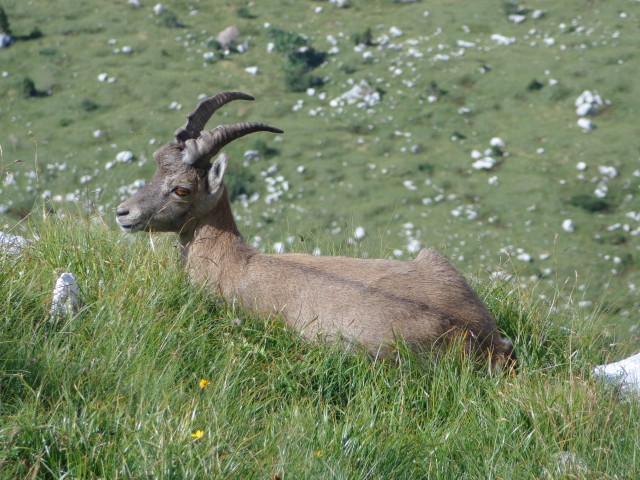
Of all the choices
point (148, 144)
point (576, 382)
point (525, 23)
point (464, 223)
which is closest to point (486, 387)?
point (576, 382)

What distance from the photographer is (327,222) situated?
29094mm

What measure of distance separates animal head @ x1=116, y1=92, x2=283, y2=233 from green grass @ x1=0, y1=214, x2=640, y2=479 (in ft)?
Answer: 3.75

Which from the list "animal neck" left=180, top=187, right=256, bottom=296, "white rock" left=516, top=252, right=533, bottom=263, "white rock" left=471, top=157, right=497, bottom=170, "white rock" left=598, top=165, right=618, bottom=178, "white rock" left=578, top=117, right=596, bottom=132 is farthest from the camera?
"white rock" left=578, top=117, right=596, bottom=132

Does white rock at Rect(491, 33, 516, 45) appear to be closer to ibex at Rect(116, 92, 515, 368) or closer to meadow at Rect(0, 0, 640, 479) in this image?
meadow at Rect(0, 0, 640, 479)

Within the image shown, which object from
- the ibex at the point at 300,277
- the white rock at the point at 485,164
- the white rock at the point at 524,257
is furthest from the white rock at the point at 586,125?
the ibex at the point at 300,277

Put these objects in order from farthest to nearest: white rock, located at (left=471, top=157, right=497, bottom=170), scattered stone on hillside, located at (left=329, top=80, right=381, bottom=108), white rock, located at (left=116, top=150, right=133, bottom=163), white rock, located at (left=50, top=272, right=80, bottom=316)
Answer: scattered stone on hillside, located at (left=329, top=80, right=381, bottom=108) < white rock, located at (left=471, top=157, right=497, bottom=170) < white rock, located at (left=116, top=150, right=133, bottom=163) < white rock, located at (left=50, top=272, right=80, bottom=316)

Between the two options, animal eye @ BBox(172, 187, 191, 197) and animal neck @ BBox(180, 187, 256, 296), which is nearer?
animal neck @ BBox(180, 187, 256, 296)

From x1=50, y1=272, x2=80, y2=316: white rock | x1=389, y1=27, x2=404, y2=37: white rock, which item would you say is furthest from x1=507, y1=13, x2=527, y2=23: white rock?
x1=50, y1=272, x2=80, y2=316: white rock

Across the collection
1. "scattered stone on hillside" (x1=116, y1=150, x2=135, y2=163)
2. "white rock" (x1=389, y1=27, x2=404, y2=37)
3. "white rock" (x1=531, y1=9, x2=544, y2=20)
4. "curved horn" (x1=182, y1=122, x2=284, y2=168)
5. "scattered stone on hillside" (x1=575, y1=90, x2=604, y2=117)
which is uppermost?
"curved horn" (x1=182, y1=122, x2=284, y2=168)

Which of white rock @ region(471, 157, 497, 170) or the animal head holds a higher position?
the animal head

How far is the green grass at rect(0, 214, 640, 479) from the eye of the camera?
4.93 metres

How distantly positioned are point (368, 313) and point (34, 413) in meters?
3.05

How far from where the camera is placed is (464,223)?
2838 centimetres

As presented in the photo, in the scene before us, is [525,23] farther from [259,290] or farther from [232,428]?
[232,428]
